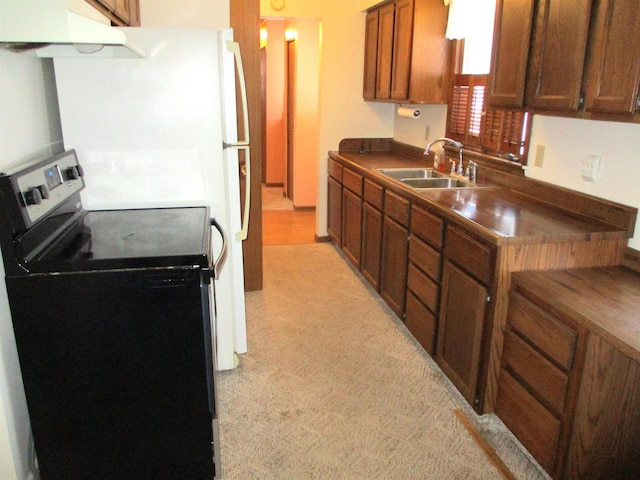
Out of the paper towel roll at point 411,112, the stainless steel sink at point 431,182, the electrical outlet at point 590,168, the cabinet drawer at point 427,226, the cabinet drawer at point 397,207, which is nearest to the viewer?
the electrical outlet at point 590,168

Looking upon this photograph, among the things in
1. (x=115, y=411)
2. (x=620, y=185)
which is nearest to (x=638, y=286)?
(x=620, y=185)

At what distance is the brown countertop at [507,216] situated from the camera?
6.94 feet

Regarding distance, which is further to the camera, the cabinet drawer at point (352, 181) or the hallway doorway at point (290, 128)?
the hallway doorway at point (290, 128)

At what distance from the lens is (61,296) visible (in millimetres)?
1531

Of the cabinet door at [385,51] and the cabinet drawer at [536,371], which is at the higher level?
the cabinet door at [385,51]

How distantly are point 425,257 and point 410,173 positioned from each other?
3.64 feet

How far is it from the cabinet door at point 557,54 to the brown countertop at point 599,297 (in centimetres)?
68

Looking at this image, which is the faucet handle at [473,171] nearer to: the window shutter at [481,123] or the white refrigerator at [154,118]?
the window shutter at [481,123]

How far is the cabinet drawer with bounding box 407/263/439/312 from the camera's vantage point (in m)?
2.72

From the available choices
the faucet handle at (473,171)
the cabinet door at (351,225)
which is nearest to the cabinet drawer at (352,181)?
the cabinet door at (351,225)

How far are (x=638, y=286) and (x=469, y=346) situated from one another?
742 millimetres

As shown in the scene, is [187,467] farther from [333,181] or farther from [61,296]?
[333,181]

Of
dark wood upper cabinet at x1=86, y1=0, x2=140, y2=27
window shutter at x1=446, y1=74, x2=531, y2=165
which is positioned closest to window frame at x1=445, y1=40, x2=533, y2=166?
window shutter at x1=446, y1=74, x2=531, y2=165

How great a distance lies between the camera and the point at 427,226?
2.74 meters
